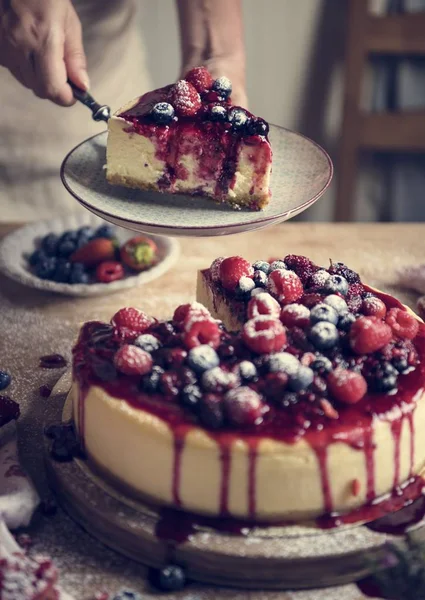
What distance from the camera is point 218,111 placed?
1903 millimetres

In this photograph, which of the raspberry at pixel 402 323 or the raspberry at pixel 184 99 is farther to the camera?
the raspberry at pixel 184 99

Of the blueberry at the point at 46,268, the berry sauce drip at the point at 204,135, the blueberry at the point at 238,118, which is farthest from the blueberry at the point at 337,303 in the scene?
the blueberry at the point at 46,268

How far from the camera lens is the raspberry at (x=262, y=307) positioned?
1604 mm

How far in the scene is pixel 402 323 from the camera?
65.6 inches

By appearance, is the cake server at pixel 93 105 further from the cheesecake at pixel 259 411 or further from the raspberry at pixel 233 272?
the cheesecake at pixel 259 411

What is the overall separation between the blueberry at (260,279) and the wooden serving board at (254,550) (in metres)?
0.52

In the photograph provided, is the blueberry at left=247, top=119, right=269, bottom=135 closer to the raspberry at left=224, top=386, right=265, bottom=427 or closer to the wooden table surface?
the wooden table surface

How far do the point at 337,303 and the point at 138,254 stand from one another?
90 cm

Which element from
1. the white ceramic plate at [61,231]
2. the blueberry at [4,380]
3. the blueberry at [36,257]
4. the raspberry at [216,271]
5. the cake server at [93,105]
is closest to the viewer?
the raspberry at [216,271]

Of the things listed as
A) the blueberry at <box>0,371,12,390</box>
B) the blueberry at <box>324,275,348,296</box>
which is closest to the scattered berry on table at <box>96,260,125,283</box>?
the blueberry at <box>0,371,12,390</box>

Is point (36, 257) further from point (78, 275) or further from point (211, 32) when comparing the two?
point (211, 32)

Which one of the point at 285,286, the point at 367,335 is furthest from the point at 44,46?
the point at 367,335

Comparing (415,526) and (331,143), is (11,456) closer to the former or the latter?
(415,526)

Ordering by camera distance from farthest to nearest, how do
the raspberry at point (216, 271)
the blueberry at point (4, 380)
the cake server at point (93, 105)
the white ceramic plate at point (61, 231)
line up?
1. the white ceramic plate at point (61, 231)
2. the cake server at point (93, 105)
3. the blueberry at point (4, 380)
4. the raspberry at point (216, 271)
